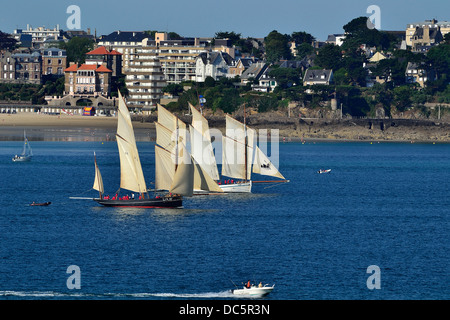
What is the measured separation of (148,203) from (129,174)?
11.1 ft

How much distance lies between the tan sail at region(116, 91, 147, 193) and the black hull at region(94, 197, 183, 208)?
52.6 inches

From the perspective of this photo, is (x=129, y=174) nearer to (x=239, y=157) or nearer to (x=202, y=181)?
(x=202, y=181)

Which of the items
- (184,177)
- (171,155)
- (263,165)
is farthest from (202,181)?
(263,165)

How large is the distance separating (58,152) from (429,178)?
65.4 meters

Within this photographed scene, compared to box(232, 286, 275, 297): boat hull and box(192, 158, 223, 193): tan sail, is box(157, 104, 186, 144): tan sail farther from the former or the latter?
box(232, 286, 275, 297): boat hull

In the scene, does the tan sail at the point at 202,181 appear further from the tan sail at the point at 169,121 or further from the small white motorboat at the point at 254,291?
the small white motorboat at the point at 254,291

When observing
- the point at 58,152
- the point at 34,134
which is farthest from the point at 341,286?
the point at 34,134

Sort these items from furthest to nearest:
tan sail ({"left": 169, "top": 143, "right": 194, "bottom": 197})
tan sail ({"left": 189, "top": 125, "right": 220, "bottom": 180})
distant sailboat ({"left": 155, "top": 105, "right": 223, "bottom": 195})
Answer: tan sail ({"left": 189, "top": 125, "right": 220, "bottom": 180})
distant sailboat ({"left": 155, "top": 105, "right": 223, "bottom": 195})
tan sail ({"left": 169, "top": 143, "right": 194, "bottom": 197})

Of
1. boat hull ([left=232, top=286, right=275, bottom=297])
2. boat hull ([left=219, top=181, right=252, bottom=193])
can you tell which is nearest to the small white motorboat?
boat hull ([left=232, top=286, right=275, bottom=297])

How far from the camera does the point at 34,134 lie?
184 meters

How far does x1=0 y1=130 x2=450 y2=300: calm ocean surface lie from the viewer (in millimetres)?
53875

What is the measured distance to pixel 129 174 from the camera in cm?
8088

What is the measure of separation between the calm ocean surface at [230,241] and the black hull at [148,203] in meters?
0.67
